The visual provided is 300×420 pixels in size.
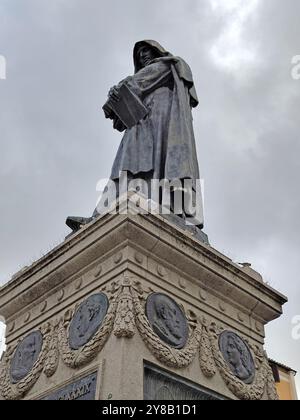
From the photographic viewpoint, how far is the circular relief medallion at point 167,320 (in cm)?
536

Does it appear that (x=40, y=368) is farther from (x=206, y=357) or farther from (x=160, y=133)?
(x=160, y=133)

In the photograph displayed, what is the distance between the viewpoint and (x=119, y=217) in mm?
5645

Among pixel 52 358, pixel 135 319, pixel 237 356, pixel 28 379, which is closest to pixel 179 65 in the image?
pixel 237 356

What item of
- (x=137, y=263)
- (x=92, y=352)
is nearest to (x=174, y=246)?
(x=137, y=263)

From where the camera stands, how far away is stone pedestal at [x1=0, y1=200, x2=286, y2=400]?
509 cm

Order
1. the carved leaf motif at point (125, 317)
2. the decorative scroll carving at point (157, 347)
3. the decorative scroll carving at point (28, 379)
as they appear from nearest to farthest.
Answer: the carved leaf motif at point (125, 317) → the decorative scroll carving at point (157, 347) → the decorative scroll carving at point (28, 379)

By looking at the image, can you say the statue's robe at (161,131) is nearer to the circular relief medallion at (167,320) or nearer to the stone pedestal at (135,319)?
the stone pedestal at (135,319)

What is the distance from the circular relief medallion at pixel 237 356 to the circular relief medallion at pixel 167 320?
0.62 metres

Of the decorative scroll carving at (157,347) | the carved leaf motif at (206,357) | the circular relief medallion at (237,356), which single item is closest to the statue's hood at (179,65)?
the circular relief medallion at (237,356)

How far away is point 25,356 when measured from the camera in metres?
6.10

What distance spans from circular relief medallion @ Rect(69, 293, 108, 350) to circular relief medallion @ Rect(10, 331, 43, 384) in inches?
22.7
